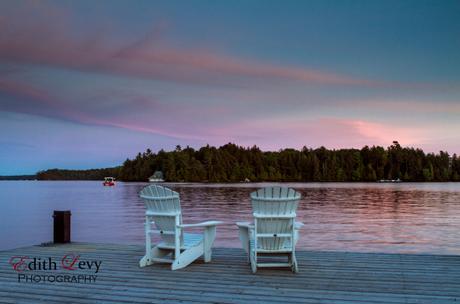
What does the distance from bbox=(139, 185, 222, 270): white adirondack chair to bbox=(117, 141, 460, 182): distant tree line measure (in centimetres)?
14166

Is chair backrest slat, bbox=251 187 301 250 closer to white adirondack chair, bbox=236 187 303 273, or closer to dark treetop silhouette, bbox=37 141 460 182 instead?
white adirondack chair, bbox=236 187 303 273

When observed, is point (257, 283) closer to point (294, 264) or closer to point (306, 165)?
point (294, 264)

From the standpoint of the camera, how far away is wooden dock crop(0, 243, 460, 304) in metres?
4.99

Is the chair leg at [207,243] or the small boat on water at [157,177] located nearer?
the chair leg at [207,243]

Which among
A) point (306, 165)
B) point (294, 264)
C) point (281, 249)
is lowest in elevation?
point (294, 264)

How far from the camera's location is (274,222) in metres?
6.41

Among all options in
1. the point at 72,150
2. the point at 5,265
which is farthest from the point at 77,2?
the point at 72,150

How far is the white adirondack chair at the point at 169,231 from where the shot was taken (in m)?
6.64

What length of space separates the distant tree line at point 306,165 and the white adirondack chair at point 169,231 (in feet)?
465

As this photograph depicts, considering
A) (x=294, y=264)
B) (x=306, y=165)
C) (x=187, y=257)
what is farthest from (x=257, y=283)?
(x=306, y=165)

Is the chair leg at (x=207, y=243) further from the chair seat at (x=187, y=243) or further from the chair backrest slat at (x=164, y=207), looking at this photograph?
the chair backrest slat at (x=164, y=207)

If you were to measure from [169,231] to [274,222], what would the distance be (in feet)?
5.11

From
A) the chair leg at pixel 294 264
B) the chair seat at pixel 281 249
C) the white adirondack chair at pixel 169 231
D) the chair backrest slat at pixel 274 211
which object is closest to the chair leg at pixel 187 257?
the white adirondack chair at pixel 169 231

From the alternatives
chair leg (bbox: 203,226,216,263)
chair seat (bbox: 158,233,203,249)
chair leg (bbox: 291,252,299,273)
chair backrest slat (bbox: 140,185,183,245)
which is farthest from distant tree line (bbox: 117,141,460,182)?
chair leg (bbox: 291,252,299,273)
